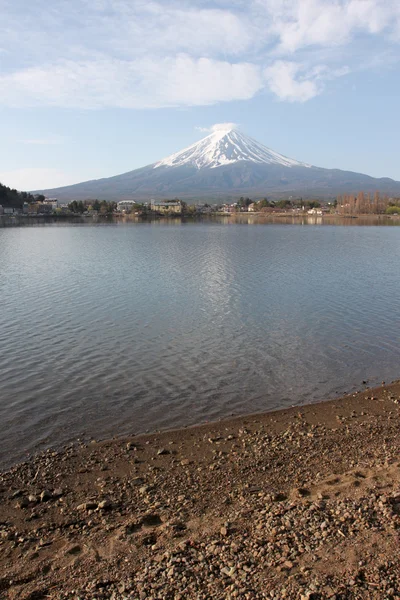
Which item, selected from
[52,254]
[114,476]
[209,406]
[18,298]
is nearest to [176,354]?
[209,406]

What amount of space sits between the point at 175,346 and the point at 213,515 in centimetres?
638

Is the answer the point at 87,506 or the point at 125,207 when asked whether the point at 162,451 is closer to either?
the point at 87,506

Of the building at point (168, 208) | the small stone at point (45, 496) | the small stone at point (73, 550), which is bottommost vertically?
the small stone at point (45, 496)

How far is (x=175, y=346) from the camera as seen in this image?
10.7 metres

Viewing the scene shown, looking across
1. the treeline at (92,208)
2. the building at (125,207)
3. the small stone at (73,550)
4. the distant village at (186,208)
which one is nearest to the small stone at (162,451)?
the small stone at (73,550)

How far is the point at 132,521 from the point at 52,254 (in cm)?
3019

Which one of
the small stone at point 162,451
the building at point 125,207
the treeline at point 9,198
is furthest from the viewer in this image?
the building at point 125,207

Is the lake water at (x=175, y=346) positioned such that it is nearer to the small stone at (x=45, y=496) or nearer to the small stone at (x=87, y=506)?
the small stone at (x=45, y=496)

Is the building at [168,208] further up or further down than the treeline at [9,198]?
further down

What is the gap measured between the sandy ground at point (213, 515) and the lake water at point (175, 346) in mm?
969

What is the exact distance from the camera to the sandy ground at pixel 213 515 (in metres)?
3.38

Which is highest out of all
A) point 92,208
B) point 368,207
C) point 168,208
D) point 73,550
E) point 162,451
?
point 92,208

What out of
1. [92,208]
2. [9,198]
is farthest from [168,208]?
[9,198]

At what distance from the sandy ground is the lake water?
97 centimetres
